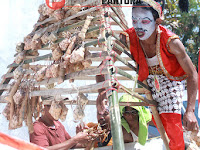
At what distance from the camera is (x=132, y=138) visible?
8.91ft

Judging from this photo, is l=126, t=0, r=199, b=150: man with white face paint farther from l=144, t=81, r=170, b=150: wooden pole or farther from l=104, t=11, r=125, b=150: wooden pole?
l=104, t=11, r=125, b=150: wooden pole

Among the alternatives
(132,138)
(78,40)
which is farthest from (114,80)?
(132,138)

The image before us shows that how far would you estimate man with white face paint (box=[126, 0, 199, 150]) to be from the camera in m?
1.82

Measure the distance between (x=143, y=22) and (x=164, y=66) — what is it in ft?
1.33

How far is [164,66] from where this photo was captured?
1.94 m

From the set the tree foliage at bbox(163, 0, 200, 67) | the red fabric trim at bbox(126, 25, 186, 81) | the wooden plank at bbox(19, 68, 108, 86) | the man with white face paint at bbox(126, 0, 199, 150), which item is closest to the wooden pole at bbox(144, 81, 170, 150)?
the man with white face paint at bbox(126, 0, 199, 150)

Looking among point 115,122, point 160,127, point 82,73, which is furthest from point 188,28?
point 115,122

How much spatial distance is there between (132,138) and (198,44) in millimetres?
6254

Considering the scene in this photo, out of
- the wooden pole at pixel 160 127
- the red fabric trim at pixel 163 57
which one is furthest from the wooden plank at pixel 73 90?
the wooden pole at pixel 160 127

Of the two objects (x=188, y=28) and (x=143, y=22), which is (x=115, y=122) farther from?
(x=188, y=28)

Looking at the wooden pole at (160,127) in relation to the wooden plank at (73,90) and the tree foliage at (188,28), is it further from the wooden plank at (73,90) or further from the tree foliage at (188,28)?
the tree foliage at (188,28)

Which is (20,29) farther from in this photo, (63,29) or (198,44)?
(198,44)

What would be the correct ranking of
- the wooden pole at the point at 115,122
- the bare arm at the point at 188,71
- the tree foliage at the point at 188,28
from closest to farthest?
the wooden pole at the point at 115,122, the bare arm at the point at 188,71, the tree foliage at the point at 188,28

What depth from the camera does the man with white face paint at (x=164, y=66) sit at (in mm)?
1823
